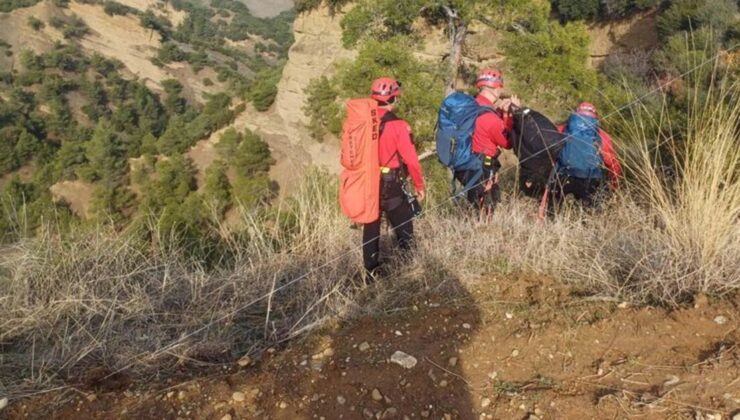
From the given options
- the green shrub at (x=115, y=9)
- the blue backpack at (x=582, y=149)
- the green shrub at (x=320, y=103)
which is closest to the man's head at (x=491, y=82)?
the blue backpack at (x=582, y=149)

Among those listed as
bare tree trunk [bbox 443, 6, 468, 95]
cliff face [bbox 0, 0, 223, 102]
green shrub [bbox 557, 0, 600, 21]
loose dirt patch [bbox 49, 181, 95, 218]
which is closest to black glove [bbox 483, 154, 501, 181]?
bare tree trunk [bbox 443, 6, 468, 95]

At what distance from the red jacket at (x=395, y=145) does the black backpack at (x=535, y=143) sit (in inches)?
43.7

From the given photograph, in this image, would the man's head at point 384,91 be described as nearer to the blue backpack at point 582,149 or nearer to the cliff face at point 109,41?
the blue backpack at point 582,149

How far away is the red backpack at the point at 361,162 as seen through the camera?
11.4ft

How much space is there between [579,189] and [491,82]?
3.94 ft

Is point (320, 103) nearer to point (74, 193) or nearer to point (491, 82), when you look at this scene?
point (74, 193)

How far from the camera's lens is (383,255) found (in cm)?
404

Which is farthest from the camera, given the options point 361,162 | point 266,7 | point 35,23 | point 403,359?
point 266,7

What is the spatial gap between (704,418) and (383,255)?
101 inches

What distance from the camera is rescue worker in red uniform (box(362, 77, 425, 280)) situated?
11.9 ft

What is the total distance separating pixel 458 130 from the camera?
432 cm

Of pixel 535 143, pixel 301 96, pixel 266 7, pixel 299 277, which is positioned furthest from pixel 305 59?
pixel 266 7

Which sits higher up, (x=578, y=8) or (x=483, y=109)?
(x=578, y=8)

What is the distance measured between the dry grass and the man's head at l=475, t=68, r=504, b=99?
110 cm
